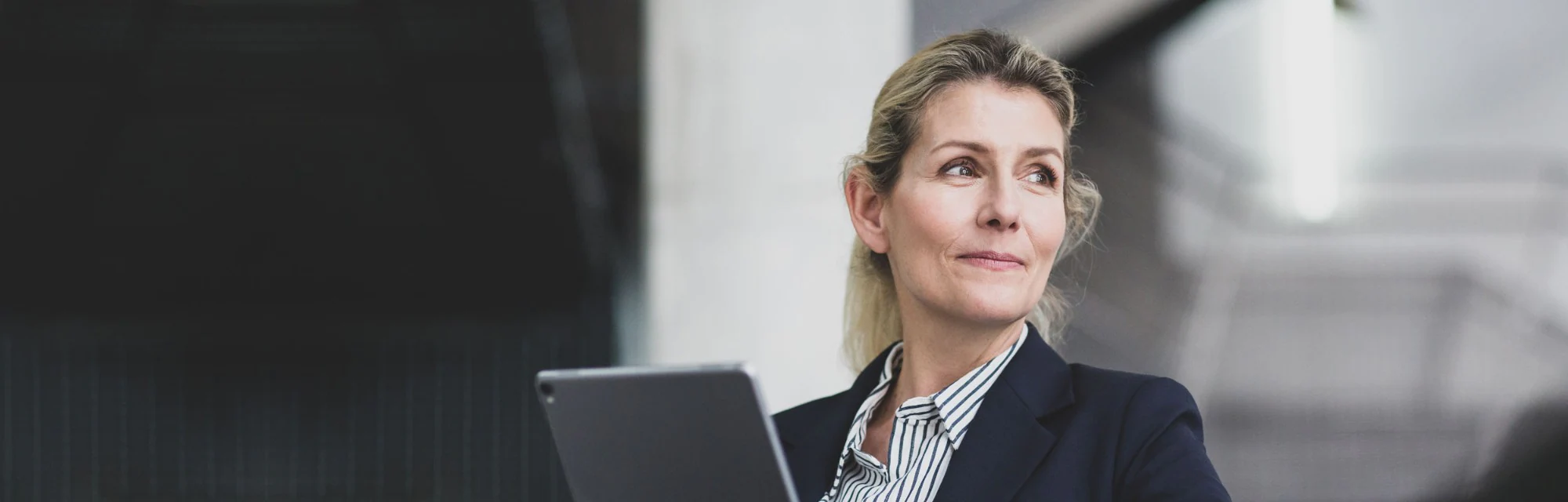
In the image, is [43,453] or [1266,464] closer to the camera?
[1266,464]

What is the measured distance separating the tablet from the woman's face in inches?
17.6

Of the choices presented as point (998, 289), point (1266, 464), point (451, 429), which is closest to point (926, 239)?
point (998, 289)

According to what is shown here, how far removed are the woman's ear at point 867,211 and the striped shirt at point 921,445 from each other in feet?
0.73

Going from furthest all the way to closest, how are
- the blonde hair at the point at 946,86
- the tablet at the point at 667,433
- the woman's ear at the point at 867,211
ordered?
the woman's ear at the point at 867,211 < the blonde hair at the point at 946,86 < the tablet at the point at 667,433

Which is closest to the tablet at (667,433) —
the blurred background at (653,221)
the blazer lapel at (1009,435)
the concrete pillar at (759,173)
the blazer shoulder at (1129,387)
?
the blazer lapel at (1009,435)

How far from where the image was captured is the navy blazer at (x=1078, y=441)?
1271mm

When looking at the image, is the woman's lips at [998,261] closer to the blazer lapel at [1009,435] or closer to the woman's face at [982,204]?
the woman's face at [982,204]

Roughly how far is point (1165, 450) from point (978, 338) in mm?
313

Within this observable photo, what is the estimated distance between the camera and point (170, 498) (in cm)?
654

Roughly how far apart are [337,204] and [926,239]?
5.89m

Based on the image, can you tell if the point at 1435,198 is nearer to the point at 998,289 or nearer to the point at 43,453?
the point at 998,289

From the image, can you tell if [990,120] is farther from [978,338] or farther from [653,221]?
[653,221]

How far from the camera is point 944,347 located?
1.57 metres

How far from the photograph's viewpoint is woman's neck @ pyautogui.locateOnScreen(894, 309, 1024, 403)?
1548 millimetres
